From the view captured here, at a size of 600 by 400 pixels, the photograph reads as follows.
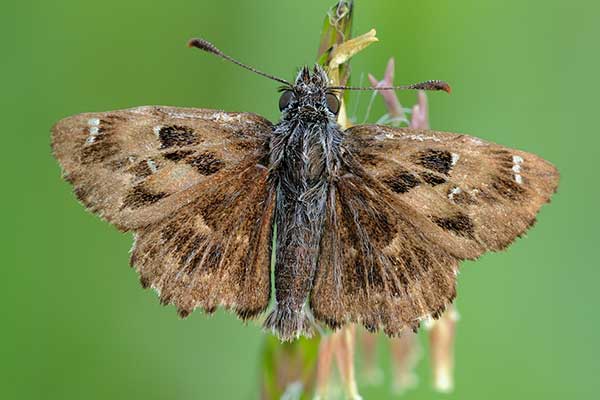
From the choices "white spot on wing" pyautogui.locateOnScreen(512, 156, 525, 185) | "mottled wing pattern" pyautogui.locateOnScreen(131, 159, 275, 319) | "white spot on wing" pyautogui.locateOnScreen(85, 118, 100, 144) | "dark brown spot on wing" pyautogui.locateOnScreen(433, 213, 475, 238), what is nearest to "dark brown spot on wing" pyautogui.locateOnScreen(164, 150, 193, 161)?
"mottled wing pattern" pyautogui.locateOnScreen(131, 159, 275, 319)

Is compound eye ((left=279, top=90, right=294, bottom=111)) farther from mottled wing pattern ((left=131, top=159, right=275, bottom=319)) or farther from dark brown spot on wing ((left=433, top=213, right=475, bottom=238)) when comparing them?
dark brown spot on wing ((left=433, top=213, right=475, bottom=238))

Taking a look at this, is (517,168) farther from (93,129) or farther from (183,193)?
(93,129)

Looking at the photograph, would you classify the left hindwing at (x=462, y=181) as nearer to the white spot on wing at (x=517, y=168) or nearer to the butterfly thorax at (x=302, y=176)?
the white spot on wing at (x=517, y=168)

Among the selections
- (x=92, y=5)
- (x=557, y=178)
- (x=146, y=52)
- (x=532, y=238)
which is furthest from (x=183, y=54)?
(x=557, y=178)

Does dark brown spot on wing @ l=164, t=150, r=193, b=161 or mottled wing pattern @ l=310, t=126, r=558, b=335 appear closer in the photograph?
mottled wing pattern @ l=310, t=126, r=558, b=335

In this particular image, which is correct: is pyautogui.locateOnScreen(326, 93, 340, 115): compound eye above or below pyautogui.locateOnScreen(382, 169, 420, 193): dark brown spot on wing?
above

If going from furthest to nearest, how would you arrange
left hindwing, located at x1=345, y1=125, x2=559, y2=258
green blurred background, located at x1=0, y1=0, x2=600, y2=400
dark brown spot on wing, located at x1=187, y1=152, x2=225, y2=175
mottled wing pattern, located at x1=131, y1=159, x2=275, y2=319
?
green blurred background, located at x1=0, y1=0, x2=600, y2=400, dark brown spot on wing, located at x1=187, y1=152, x2=225, y2=175, mottled wing pattern, located at x1=131, y1=159, x2=275, y2=319, left hindwing, located at x1=345, y1=125, x2=559, y2=258

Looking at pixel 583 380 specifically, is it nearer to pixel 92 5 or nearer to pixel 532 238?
pixel 532 238
